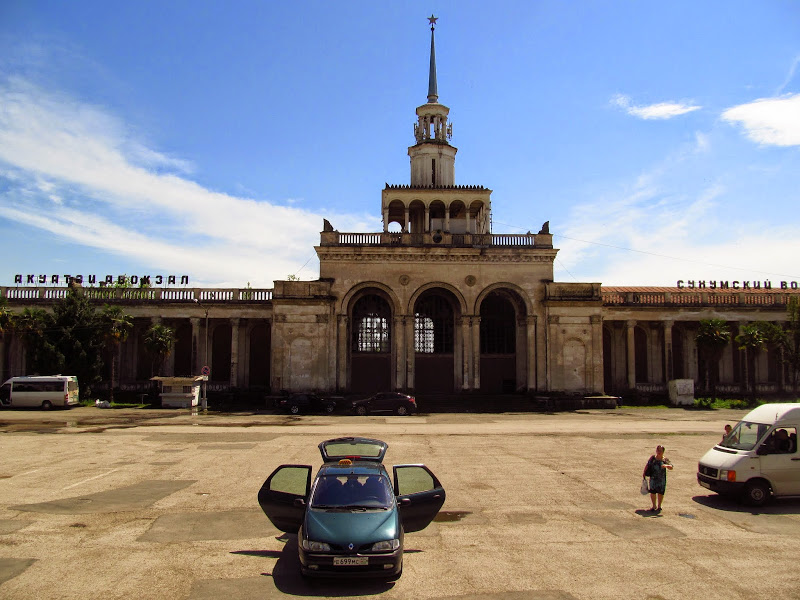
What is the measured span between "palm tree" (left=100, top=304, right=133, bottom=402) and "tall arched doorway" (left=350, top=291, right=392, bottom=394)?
14506 mm

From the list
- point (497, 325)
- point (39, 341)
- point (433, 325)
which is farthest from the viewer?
point (497, 325)

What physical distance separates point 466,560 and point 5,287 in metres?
44.1

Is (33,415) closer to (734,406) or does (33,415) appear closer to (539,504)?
(539,504)

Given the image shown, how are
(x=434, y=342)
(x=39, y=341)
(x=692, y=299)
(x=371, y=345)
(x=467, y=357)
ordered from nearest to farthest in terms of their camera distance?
(x=39, y=341)
(x=467, y=357)
(x=434, y=342)
(x=371, y=345)
(x=692, y=299)

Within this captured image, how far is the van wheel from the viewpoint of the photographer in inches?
517

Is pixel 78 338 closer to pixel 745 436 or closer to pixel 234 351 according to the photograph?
pixel 234 351

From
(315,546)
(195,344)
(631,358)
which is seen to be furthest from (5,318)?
(631,358)

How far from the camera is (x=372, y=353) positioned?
137ft

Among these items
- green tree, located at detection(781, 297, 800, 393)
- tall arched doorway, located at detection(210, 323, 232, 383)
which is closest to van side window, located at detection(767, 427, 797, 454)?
green tree, located at detection(781, 297, 800, 393)

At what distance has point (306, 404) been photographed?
3550cm

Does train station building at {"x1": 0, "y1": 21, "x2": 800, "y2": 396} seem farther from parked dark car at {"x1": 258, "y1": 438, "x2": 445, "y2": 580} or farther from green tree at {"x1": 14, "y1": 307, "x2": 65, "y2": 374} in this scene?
parked dark car at {"x1": 258, "y1": 438, "x2": 445, "y2": 580}

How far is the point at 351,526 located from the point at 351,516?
0.21 m

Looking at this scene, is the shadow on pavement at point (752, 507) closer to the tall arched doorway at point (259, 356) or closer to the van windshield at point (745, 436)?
the van windshield at point (745, 436)

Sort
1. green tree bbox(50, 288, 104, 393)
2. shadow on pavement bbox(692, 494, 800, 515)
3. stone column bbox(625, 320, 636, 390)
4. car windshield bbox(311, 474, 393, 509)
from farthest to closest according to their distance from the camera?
1. stone column bbox(625, 320, 636, 390)
2. green tree bbox(50, 288, 104, 393)
3. shadow on pavement bbox(692, 494, 800, 515)
4. car windshield bbox(311, 474, 393, 509)
